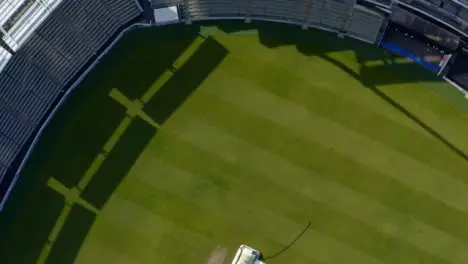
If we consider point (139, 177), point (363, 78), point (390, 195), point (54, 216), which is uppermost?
point (363, 78)

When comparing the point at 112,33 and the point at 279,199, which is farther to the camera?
the point at 279,199

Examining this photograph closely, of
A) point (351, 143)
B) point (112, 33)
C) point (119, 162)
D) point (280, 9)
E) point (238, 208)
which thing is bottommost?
point (119, 162)

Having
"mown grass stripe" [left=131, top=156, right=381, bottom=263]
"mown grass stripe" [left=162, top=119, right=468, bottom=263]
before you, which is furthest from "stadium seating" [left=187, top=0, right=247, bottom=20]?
"mown grass stripe" [left=131, top=156, right=381, bottom=263]

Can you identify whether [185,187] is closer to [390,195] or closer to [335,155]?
[335,155]

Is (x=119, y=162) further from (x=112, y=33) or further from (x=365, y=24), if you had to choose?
(x=365, y=24)

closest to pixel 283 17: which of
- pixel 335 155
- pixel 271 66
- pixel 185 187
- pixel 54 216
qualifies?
pixel 271 66

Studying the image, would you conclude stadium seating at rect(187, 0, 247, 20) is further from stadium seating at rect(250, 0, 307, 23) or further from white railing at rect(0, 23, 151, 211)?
white railing at rect(0, 23, 151, 211)

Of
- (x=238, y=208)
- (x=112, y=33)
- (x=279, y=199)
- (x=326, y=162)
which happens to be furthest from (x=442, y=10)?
(x=112, y=33)
